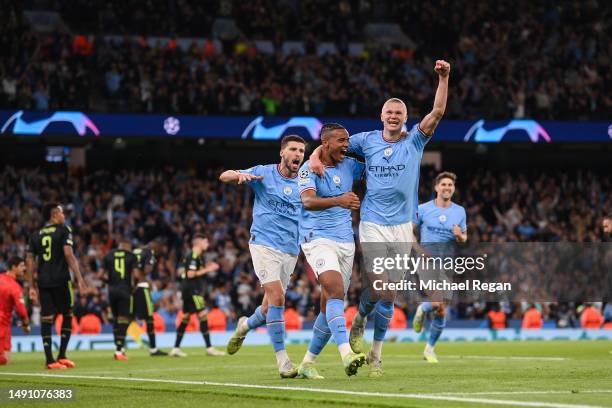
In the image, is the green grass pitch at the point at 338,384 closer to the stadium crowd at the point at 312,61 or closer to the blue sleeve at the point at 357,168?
the blue sleeve at the point at 357,168

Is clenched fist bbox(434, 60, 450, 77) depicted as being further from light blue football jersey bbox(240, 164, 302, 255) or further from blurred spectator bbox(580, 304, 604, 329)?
blurred spectator bbox(580, 304, 604, 329)

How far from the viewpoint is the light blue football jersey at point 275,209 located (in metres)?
13.5

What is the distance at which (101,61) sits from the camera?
35.9 m

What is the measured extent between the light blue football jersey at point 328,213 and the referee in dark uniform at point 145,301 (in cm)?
1080

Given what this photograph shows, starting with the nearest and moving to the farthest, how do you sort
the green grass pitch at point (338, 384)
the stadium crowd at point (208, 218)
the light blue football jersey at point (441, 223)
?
1. the green grass pitch at point (338, 384)
2. the light blue football jersey at point (441, 223)
3. the stadium crowd at point (208, 218)

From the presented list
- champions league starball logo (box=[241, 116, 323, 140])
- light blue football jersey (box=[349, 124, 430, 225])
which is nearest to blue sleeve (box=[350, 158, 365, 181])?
light blue football jersey (box=[349, 124, 430, 225])

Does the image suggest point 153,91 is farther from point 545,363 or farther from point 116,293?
point 545,363

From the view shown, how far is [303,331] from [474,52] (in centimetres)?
1524

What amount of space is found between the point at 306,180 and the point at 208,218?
24.4m

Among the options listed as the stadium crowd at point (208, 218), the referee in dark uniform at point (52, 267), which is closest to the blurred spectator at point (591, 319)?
the stadium crowd at point (208, 218)

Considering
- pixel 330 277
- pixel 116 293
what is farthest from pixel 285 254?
pixel 116 293

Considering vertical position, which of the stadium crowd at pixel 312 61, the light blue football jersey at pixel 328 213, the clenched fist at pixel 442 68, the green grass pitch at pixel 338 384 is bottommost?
the green grass pitch at pixel 338 384

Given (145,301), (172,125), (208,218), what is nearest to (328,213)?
(145,301)

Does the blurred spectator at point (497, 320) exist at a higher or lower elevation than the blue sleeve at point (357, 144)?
lower
